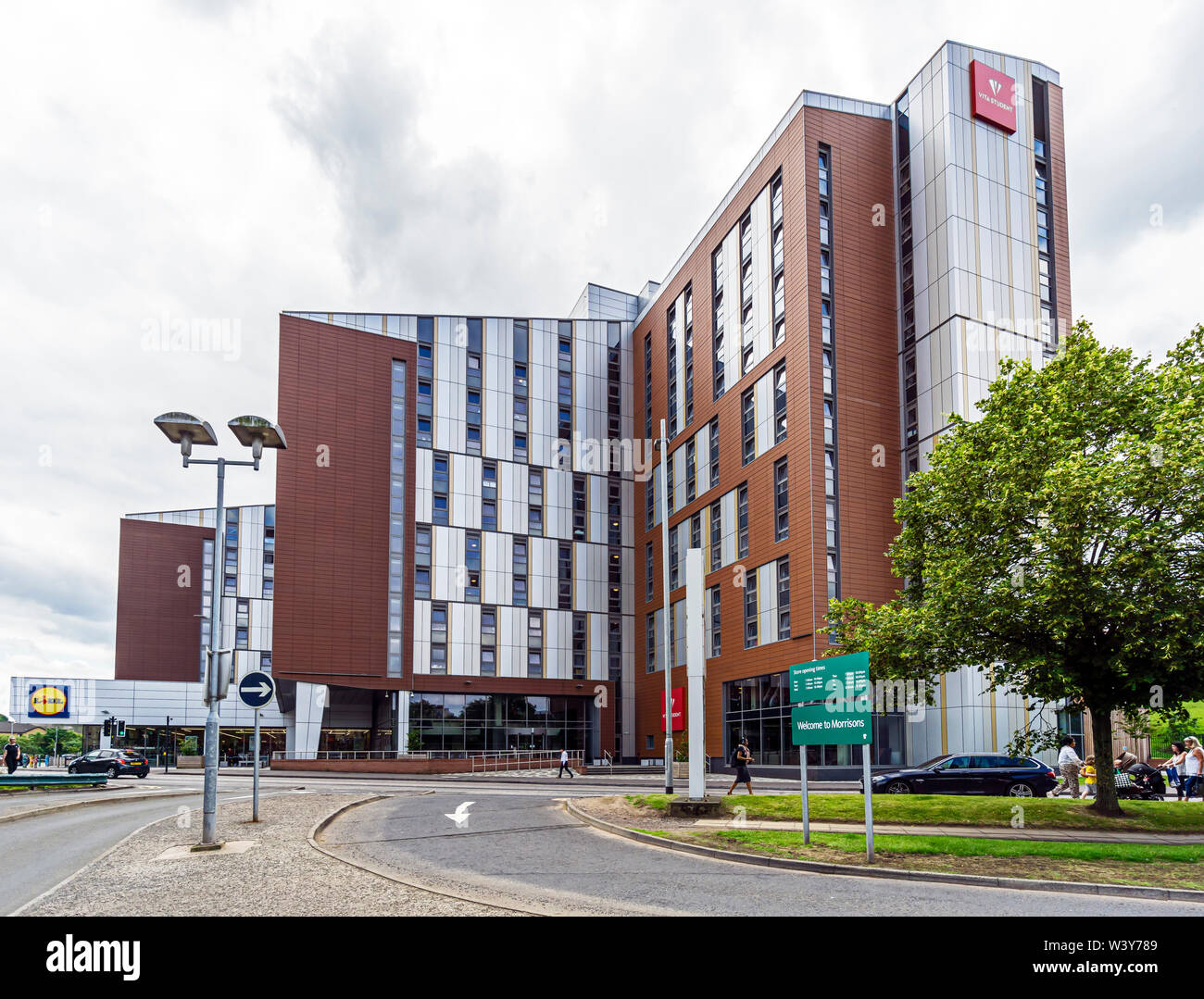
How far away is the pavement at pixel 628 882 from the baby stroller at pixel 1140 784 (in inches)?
621

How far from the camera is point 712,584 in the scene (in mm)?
56844

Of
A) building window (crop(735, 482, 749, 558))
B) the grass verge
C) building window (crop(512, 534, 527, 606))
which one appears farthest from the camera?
building window (crop(512, 534, 527, 606))

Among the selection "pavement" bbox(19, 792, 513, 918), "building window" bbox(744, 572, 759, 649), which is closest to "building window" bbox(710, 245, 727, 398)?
"building window" bbox(744, 572, 759, 649)

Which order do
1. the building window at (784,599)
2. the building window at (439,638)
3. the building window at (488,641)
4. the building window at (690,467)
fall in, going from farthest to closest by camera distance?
the building window at (488,641)
the building window at (439,638)
the building window at (690,467)
the building window at (784,599)

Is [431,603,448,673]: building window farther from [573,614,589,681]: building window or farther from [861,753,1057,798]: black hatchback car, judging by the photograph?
[861,753,1057,798]: black hatchback car

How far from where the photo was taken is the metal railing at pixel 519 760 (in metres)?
55.2

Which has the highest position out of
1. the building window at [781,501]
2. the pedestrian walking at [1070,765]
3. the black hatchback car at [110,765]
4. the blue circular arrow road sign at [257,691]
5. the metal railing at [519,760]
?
the building window at [781,501]

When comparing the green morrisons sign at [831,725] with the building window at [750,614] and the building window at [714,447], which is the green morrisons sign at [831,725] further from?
the building window at [714,447]

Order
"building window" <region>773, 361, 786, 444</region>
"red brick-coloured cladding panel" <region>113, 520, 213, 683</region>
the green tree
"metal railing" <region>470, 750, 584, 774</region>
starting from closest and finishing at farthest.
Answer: the green tree < "building window" <region>773, 361, 786, 444</region> < "metal railing" <region>470, 750, 584, 774</region> < "red brick-coloured cladding panel" <region>113, 520, 213, 683</region>

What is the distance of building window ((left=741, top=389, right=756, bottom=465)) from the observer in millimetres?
53406

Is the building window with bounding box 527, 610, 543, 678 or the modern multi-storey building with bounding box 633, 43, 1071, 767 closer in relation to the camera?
the modern multi-storey building with bounding box 633, 43, 1071, 767

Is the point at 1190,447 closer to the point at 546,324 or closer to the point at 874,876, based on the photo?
the point at 874,876

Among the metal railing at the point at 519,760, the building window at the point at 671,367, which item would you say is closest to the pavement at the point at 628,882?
the metal railing at the point at 519,760

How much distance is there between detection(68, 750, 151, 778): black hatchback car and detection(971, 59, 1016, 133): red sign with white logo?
51.7 meters
